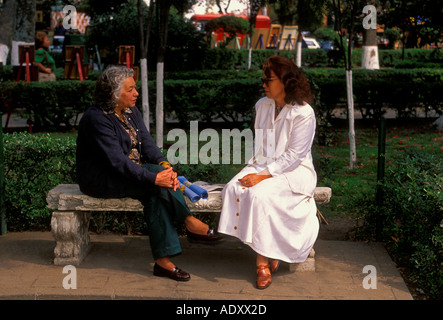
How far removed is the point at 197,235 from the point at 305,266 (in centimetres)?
84

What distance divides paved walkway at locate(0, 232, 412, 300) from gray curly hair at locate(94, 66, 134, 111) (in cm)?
122

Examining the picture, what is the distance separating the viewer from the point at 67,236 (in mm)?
4691

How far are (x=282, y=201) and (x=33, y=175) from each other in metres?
2.47

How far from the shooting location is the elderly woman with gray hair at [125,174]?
4.42m

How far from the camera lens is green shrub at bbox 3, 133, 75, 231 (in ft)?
18.2

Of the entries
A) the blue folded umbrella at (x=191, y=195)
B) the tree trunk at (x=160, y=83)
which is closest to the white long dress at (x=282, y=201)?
the blue folded umbrella at (x=191, y=195)

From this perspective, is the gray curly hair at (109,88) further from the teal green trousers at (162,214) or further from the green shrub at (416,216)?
the green shrub at (416,216)

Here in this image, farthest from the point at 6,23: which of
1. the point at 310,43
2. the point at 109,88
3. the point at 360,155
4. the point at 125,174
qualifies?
the point at 310,43

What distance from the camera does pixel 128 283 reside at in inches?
171

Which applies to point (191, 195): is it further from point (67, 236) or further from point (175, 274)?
point (67, 236)

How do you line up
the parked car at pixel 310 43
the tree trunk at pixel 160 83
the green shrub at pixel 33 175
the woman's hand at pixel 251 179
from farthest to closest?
the parked car at pixel 310 43, the tree trunk at pixel 160 83, the green shrub at pixel 33 175, the woman's hand at pixel 251 179

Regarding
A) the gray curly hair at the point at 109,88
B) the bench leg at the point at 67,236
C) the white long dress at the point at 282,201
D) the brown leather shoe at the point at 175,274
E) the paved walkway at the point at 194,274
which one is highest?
the gray curly hair at the point at 109,88

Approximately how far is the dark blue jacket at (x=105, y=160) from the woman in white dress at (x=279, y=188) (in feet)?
2.26
